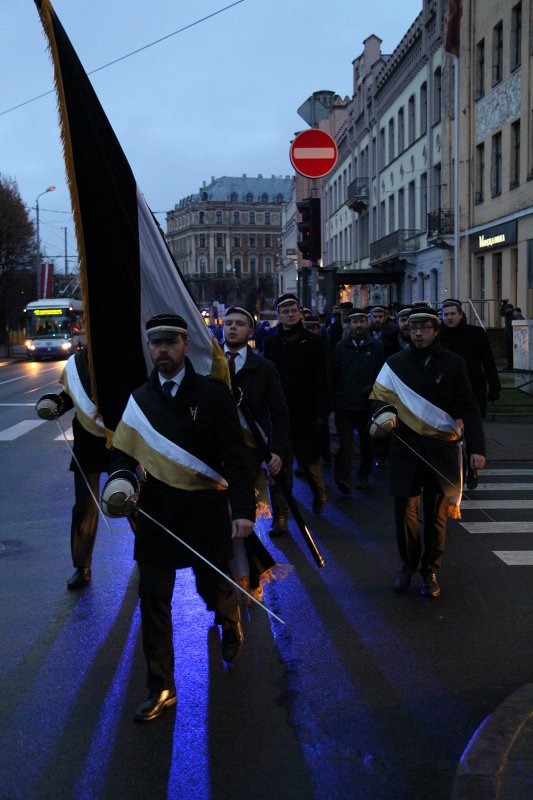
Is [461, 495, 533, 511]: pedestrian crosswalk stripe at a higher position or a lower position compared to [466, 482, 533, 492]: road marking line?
higher

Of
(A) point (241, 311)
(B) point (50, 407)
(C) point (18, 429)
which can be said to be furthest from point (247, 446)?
A: (C) point (18, 429)

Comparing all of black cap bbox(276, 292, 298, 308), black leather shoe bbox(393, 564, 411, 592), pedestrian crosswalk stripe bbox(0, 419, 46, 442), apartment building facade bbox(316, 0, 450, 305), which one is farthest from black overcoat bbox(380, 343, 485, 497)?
apartment building facade bbox(316, 0, 450, 305)

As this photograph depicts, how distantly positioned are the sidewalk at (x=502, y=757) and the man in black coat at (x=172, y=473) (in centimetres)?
139

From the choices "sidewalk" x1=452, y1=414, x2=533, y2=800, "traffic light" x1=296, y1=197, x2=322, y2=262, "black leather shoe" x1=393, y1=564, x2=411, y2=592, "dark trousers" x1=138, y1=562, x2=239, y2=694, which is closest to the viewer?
"sidewalk" x1=452, y1=414, x2=533, y2=800

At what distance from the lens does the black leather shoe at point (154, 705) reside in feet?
13.6

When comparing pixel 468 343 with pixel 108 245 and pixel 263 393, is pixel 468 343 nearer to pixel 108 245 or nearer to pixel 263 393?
pixel 263 393

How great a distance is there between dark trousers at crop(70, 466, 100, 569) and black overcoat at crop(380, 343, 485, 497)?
2.04 metres

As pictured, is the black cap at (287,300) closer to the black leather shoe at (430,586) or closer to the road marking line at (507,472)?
the black leather shoe at (430,586)

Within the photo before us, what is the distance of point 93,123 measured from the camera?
193 inches

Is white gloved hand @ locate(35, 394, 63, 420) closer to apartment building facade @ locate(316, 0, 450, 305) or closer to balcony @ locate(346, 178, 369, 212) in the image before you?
apartment building facade @ locate(316, 0, 450, 305)

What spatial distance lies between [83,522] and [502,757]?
11.5ft

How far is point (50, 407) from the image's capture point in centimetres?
626

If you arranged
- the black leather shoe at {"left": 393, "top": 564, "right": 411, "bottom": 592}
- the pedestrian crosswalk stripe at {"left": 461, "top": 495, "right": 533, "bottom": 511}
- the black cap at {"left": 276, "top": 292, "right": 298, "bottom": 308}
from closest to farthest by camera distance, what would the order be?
the black leather shoe at {"left": 393, "top": 564, "right": 411, "bottom": 592} → the black cap at {"left": 276, "top": 292, "right": 298, "bottom": 308} → the pedestrian crosswalk stripe at {"left": 461, "top": 495, "right": 533, "bottom": 511}

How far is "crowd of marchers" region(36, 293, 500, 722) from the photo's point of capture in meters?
4.34
